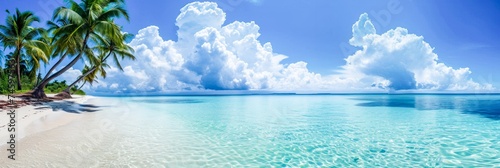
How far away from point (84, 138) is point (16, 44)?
62.6 feet

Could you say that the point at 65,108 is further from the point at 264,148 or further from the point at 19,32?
the point at 264,148

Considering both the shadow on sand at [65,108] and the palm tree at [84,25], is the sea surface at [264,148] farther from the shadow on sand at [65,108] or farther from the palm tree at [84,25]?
A: the palm tree at [84,25]

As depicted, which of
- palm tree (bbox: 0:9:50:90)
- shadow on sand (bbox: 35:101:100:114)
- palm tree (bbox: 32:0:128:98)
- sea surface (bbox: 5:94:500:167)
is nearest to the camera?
sea surface (bbox: 5:94:500:167)

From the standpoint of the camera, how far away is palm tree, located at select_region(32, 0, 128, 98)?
626 inches

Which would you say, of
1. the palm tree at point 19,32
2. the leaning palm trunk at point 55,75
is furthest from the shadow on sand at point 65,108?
the palm tree at point 19,32

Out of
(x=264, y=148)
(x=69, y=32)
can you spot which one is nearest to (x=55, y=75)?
(x=69, y=32)

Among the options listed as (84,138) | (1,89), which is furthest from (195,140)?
(1,89)

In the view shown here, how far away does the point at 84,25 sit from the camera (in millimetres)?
16672

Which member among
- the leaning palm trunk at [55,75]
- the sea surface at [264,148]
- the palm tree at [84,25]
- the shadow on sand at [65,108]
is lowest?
the sea surface at [264,148]

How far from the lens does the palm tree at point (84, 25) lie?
626 inches

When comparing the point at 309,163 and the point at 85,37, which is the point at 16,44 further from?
the point at 309,163

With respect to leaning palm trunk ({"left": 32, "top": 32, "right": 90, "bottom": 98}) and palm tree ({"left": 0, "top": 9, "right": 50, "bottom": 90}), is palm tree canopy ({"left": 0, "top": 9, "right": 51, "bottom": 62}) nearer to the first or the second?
palm tree ({"left": 0, "top": 9, "right": 50, "bottom": 90})

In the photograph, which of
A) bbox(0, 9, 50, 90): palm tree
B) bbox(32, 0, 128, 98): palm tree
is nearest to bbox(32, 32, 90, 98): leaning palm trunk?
bbox(32, 0, 128, 98): palm tree

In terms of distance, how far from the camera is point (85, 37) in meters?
17.2
